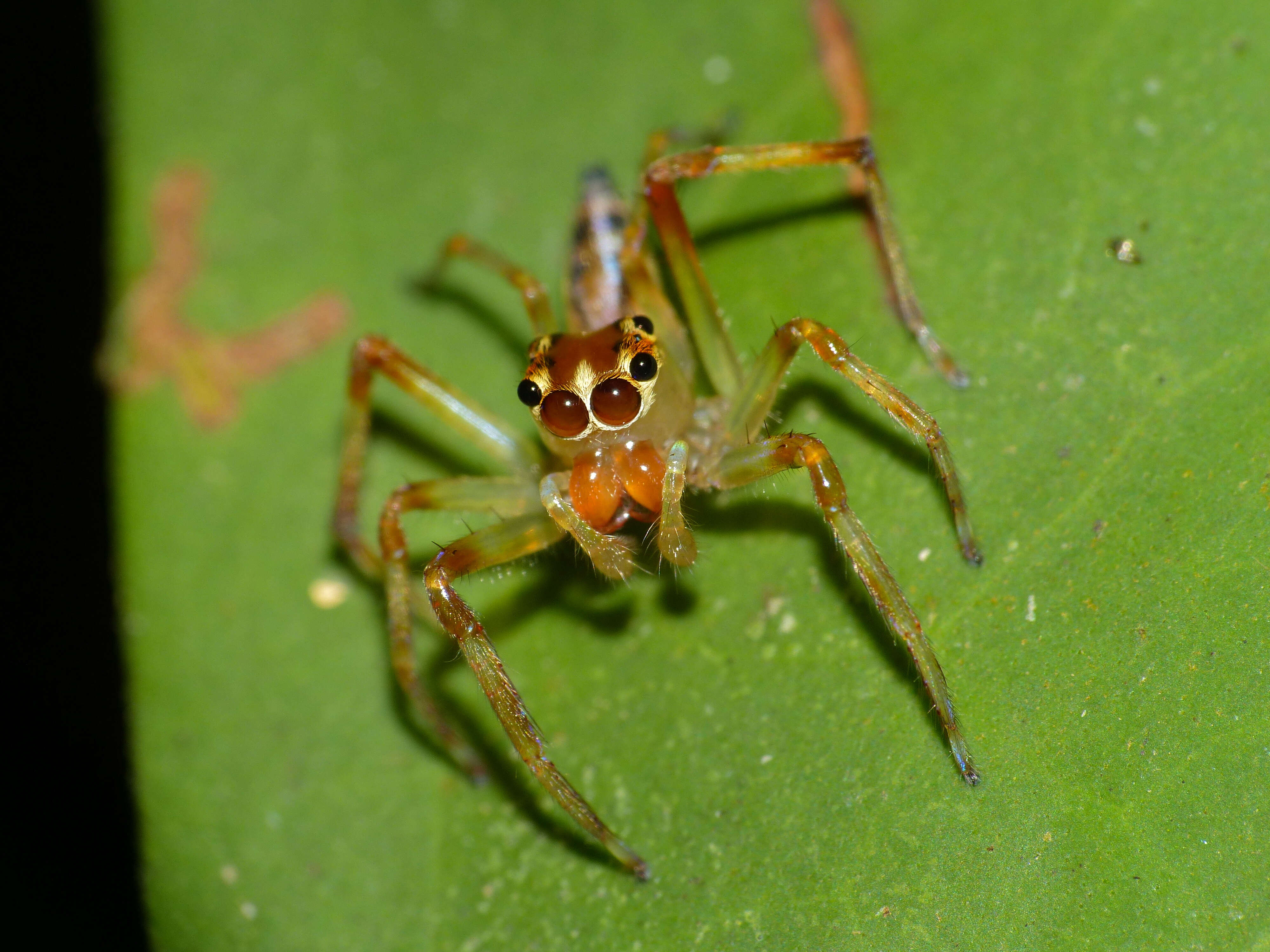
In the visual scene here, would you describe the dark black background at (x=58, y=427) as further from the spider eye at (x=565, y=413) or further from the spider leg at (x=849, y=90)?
the spider leg at (x=849, y=90)

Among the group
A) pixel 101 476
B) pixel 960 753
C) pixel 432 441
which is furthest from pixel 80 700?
pixel 960 753

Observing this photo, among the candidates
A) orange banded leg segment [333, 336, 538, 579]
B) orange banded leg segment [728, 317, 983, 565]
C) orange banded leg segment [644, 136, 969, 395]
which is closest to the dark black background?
orange banded leg segment [333, 336, 538, 579]

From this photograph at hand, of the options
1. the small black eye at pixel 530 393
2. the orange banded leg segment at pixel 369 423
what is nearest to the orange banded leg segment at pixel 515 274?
the orange banded leg segment at pixel 369 423

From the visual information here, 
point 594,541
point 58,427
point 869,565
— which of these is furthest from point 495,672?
point 58,427

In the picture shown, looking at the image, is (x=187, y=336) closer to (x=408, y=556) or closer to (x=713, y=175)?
(x=408, y=556)

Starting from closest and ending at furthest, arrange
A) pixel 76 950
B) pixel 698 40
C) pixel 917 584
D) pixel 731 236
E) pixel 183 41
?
pixel 917 584, pixel 76 950, pixel 731 236, pixel 698 40, pixel 183 41

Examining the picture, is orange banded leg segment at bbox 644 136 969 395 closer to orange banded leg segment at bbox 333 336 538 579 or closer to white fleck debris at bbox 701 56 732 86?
white fleck debris at bbox 701 56 732 86

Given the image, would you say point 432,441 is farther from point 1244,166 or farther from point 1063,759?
point 1244,166
